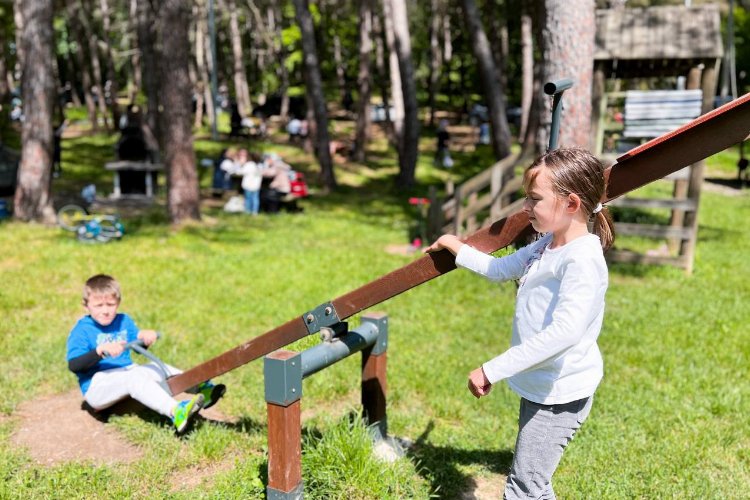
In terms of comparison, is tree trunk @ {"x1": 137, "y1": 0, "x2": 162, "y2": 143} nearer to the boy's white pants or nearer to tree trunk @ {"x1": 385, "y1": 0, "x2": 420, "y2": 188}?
tree trunk @ {"x1": 385, "y1": 0, "x2": 420, "y2": 188}

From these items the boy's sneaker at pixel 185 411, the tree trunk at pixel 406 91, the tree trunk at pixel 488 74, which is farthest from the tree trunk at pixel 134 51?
the boy's sneaker at pixel 185 411

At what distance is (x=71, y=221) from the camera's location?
10.9 m

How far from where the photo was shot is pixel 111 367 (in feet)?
14.1

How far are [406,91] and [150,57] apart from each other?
853cm

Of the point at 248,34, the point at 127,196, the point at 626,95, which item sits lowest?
the point at 127,196

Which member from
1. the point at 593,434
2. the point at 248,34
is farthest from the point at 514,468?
the point at 248,34


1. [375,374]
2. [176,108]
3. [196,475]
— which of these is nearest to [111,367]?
[196,475]

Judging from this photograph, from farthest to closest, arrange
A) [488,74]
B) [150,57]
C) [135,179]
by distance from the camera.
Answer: [150,57] → [135,179] → [488,74]

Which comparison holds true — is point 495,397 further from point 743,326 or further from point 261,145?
point 261,145

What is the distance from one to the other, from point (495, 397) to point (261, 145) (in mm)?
20366

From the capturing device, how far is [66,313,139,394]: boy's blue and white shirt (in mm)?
4109

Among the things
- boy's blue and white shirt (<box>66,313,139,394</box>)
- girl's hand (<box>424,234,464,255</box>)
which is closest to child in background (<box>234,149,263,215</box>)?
boy's blue and white shirt (<box>66,313,139,394</box>)

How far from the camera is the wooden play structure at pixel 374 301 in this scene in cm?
232

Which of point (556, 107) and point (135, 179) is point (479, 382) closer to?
point (556, 107)
